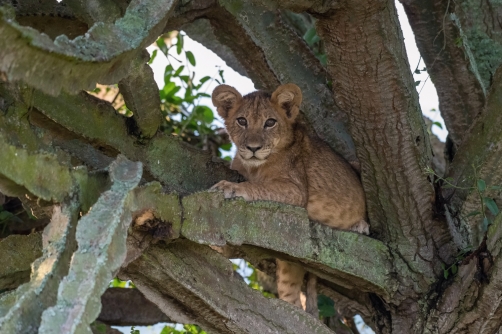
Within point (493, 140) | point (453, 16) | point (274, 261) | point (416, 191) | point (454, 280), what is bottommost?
point (274, 261)

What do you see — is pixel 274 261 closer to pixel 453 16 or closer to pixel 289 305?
pixel 289 305

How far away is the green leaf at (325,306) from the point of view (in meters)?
5.29

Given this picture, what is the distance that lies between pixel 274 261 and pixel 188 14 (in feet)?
4.72

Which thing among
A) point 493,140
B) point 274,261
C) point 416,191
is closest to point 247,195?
point 274,261

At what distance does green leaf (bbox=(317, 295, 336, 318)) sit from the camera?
5.29m

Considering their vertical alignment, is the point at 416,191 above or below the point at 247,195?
above

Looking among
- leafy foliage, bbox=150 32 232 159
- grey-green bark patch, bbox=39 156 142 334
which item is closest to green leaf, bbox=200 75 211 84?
leafy foliage, bbox=150 32 232 159

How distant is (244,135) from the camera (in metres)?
5.38

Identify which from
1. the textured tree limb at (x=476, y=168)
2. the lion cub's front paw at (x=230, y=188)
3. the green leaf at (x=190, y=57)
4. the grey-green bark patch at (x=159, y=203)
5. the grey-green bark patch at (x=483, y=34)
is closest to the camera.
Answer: the grey-green bark patch at (x=159, y=203)

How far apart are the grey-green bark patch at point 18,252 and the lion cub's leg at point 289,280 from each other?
54.2 inches

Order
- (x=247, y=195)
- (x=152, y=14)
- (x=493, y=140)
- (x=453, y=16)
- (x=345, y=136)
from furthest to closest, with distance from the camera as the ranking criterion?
1. (x=345, y=136)
2. (x=453, y=16)
3. (x=247, y=195)
4. (x=493, y=140)
5. (x=152, y=14)

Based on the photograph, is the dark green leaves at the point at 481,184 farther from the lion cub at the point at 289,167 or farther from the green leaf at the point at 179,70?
the green leaf at the point at 179,70

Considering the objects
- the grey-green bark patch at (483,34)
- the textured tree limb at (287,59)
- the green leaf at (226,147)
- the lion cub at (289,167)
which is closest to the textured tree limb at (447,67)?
the grey-green bark patch at (483,34)

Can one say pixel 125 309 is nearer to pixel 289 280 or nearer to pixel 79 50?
pixel 289 280
